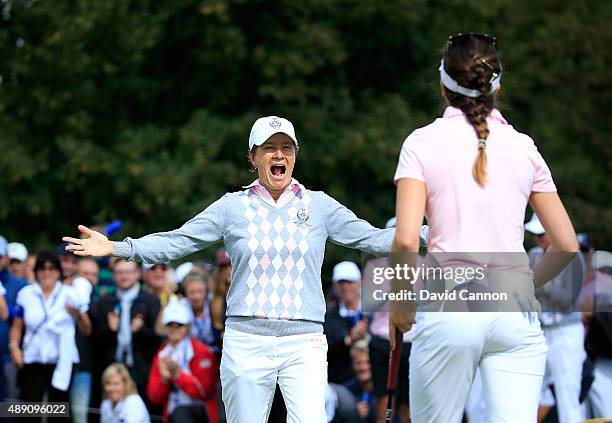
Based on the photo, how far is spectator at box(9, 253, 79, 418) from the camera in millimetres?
11586

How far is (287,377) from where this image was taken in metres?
6.55

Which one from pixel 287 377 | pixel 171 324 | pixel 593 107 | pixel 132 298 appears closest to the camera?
pixel 287 377

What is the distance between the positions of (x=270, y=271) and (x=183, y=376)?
4.39m

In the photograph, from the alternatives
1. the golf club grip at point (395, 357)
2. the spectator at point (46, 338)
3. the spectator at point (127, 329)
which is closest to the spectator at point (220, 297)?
the spectator at point (127, 329)

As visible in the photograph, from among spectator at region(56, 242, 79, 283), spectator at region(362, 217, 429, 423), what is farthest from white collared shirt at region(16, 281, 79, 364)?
spectator at region(362, 217, 429, 423)

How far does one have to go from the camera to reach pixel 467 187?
190 inches

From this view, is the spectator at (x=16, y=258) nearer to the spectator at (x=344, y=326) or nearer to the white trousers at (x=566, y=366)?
the spectator at (x=344, y=326)

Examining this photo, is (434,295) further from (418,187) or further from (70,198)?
(70,198)

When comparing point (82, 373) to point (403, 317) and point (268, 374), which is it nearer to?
point (268, 374)

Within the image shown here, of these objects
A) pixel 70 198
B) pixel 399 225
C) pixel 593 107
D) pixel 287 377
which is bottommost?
pixel 287 377

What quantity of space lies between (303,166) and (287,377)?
1683 cm

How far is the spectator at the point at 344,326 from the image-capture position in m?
11.4

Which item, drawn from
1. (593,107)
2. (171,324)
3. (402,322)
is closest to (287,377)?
(402,322)

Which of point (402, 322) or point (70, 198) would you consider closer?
point (402, 322)
